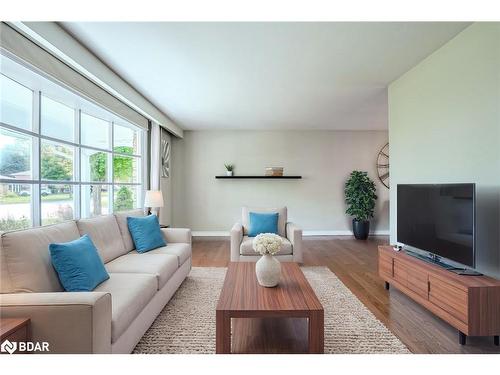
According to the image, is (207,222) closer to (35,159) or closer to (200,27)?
(35,159)

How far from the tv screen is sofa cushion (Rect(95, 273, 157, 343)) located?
97.3 inches

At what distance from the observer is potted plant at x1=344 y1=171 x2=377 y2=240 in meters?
5.57

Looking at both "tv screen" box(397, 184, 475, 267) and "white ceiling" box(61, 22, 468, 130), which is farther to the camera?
"white ceiling" box(61, 22, 468, 130)

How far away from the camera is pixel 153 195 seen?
12.9 feet

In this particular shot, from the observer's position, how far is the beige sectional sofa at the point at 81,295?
1288 mm

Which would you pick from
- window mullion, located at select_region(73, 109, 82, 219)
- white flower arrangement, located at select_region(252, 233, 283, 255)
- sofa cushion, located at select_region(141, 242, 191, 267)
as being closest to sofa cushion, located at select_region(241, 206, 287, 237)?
sofa cushion, located at select_region(141, 242, 191, 267)

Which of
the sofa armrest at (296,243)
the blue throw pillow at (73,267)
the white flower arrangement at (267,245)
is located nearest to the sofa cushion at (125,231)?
the blue throw pillow at (73,267)

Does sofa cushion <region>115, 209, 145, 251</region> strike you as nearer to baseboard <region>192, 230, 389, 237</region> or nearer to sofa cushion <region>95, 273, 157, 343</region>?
sofa cushion <region>95, 273, 157, 343</region>

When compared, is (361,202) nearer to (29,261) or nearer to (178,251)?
(178,251)

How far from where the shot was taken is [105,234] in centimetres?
249

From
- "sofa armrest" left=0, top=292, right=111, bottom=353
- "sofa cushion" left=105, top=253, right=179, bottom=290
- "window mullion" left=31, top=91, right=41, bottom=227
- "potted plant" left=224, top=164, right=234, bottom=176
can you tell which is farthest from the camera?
"potted plant" left=224, top=164, right=234, bottom=176
